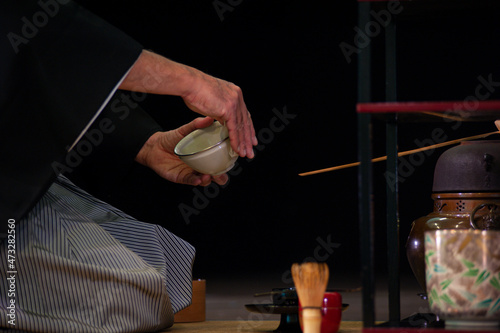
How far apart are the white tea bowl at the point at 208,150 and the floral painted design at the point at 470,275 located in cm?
A: 63

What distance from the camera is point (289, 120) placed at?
9.55 ft

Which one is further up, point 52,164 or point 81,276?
point 52,164

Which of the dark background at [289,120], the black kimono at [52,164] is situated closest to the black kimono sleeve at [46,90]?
the black kimono at [52,164]

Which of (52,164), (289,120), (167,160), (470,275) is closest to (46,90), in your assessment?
(52,164)

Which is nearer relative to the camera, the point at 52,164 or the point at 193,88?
the point at 52,164

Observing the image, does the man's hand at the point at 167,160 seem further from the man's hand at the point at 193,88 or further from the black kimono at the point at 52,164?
the black kimono at the point at 52,164

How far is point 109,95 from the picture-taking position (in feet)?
4.30

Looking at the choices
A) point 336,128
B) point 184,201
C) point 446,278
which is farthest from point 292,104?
point 446,278

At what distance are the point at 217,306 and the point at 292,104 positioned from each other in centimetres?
91

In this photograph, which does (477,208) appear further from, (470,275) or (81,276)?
(81,276)

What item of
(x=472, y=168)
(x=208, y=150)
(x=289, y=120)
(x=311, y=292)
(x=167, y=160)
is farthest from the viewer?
(x=289, y=120)

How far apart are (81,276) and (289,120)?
1722 mm

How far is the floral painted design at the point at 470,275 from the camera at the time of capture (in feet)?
3.16

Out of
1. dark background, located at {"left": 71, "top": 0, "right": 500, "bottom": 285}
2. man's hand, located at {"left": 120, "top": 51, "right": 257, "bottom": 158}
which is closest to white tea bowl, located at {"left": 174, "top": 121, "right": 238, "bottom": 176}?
man's hand, located at {"left": 120, "top": 51, "right": 257, "bottom": 158}
